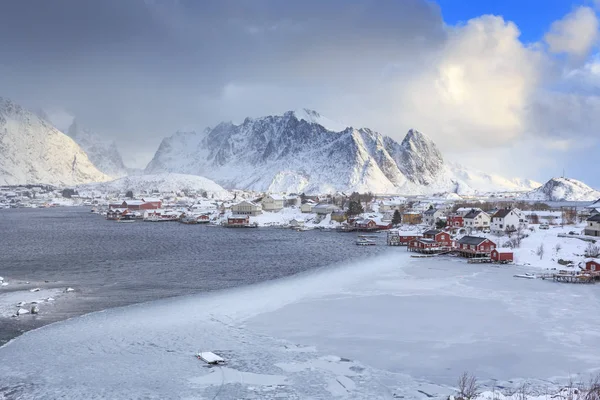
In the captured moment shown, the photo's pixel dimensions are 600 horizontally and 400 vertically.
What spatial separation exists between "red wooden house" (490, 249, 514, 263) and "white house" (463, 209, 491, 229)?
20.4m

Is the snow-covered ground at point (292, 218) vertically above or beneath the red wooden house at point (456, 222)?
beneath

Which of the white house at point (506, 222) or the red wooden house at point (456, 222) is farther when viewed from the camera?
the red wooden house at point (456, 222)

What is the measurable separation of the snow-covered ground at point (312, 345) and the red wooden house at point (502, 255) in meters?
13.0

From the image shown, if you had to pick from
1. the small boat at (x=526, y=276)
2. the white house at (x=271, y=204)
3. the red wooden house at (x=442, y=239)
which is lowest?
the small boat at (x=526, y=276)

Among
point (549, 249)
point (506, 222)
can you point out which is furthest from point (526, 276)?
point (506, 222)

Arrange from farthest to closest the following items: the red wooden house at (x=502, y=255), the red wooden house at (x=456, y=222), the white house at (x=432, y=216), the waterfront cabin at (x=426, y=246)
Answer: the white house at (x=432, y=216) < the red wooden house at (x=456, y=222) < the waterfront cabin at (x=426, y=246) < the red wooden house at (x=502, y=255)

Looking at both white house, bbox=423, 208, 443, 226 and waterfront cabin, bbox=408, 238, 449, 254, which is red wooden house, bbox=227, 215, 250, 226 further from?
waterfront cabin, bbox=408, 238, 449, 254

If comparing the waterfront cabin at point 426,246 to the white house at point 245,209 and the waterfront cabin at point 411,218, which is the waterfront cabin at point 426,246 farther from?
the white house at point 245,209

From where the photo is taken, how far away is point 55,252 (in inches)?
1918

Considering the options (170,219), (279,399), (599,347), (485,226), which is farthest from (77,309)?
(170,219)

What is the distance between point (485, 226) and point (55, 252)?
4937 cm

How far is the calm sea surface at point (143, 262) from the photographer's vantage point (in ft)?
93.8

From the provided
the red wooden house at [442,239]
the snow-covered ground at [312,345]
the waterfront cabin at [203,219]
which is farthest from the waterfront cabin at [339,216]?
the snow-covered ground at [312,345]

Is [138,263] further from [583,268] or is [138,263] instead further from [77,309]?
[583,268]
